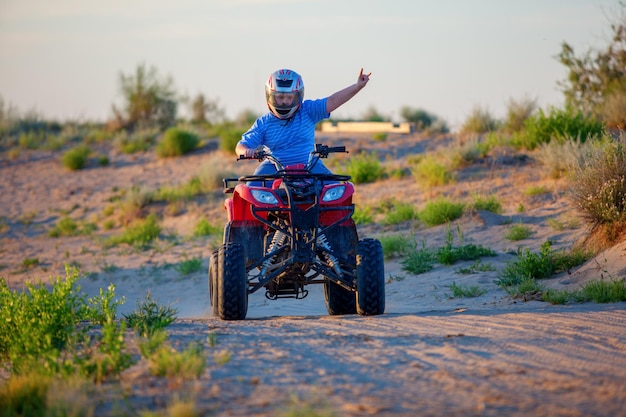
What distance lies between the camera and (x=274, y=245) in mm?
8633

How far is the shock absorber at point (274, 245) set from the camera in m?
8.56

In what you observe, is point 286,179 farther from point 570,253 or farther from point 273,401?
point 570,253

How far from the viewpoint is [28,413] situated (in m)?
5.54

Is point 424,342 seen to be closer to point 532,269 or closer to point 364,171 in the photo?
point 532,269

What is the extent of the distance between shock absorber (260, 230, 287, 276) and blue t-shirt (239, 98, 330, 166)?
1.01 metres

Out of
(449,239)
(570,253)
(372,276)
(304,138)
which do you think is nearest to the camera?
(372,276)

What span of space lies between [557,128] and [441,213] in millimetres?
4612

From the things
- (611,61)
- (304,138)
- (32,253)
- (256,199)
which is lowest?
(32,253)

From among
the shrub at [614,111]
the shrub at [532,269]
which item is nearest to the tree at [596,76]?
the shrub at [614,111]

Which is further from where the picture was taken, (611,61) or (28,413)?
(611,61)

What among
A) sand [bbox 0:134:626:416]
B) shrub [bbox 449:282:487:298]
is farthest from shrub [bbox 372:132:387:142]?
shrub [bbox 449:282:487:298]

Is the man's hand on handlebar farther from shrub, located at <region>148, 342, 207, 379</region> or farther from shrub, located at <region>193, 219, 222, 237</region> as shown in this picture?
shrub, located at <region>193, 219, 222, 237</region>

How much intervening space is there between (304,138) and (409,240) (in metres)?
5.48

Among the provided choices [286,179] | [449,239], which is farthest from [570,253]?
[286,179]
